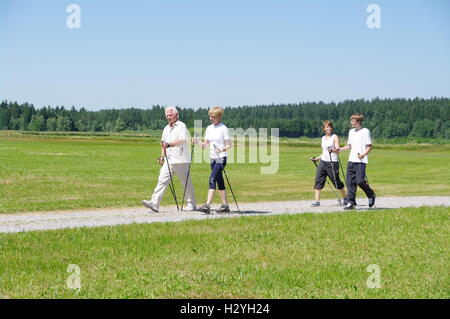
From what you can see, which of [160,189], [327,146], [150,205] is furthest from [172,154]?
[327,146]

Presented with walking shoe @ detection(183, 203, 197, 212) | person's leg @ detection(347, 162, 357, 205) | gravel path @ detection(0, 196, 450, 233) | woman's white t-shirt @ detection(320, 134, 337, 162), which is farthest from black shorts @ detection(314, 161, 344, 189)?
walking shoe @ detection(183, 203, 197, 212)

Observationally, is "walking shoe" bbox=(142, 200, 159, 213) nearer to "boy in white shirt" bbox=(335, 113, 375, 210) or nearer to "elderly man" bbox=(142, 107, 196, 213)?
"elderly man" bbox=(142, 107, 196, 213)

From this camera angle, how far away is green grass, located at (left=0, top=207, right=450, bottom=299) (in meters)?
7.05

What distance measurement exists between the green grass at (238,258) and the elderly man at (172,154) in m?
2.34

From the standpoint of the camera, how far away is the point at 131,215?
13062mm

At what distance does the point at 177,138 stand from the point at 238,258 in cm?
524

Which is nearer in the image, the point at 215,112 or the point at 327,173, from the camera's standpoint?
the point at 215,112

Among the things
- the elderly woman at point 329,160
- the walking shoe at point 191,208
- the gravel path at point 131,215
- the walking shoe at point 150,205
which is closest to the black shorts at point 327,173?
the elderly woman at point 329,160

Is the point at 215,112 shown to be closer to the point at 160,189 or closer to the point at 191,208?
the point at 160,189

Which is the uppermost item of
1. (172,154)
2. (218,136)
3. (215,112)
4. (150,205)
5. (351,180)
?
(215,112)

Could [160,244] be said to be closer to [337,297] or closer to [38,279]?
[38,279]

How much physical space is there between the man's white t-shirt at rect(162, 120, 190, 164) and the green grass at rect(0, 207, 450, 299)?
2.55 meters

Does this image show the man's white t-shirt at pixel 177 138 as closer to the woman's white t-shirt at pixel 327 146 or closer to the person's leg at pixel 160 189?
the person's leg at pixel 160 189

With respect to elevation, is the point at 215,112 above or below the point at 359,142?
above
